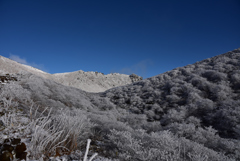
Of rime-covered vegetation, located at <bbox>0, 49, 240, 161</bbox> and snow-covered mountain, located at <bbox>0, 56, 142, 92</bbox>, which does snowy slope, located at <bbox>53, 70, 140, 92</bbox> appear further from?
rime-covered vegetation, located at <bbox>0, 49, 240, 161</bbox>

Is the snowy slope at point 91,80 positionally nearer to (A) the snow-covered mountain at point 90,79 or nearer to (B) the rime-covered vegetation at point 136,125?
(A) the snow-covered mountain at point 90,79

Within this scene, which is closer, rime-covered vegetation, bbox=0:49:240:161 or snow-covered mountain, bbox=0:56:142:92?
rime-covered vegetation, bbox=0:49:240:161

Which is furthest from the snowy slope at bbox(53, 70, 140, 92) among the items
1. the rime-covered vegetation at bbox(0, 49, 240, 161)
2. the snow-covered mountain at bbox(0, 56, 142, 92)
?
the rime-covered vegetation at bbox(0, 49, 240, 161)

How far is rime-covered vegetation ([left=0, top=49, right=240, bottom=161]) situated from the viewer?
2379 millimetres

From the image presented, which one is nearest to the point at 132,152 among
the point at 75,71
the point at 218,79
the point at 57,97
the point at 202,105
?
the point at 202,105

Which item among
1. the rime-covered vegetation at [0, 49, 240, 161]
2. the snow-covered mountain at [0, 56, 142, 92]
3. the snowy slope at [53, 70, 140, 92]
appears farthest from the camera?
the snowy slope at [53, 70, 140, 92]

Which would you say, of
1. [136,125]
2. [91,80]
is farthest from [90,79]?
[136,125]

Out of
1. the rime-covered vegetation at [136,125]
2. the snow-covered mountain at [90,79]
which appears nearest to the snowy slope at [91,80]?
the snow-covered mountain at [90,79]

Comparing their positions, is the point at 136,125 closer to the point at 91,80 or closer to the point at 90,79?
the point at 91,80

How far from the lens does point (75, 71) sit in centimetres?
4106

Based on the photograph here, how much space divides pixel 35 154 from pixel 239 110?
7380 millimetres

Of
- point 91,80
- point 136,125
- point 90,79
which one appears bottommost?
point 136,125

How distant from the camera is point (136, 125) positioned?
20.1 feet

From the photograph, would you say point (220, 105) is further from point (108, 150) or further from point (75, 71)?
point (75, 71)
